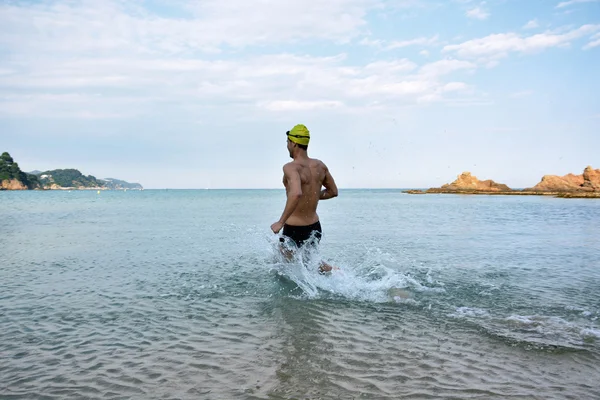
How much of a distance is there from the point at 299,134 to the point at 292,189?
39.2 inches

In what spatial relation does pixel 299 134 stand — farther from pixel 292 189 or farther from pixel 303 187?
pixel 292 189

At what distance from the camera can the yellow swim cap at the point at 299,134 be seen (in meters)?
7.41

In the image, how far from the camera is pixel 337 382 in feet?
13.4

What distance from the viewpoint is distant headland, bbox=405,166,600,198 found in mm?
92625

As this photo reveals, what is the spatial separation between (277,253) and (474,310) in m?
3.49

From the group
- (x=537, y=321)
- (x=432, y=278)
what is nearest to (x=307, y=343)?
(x=537, y=321)

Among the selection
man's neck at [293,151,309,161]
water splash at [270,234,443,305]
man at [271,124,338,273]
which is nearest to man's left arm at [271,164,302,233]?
man at [271,124,338,273]

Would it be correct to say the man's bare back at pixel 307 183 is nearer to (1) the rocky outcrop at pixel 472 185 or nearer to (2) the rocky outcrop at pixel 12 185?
(1) the rocky outcrop at pixel 472 185

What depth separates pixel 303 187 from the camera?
7.57m

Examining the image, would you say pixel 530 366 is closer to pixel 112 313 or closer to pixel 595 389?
pixel 595 389

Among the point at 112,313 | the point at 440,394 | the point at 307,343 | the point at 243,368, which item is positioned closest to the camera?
the point at 440,394

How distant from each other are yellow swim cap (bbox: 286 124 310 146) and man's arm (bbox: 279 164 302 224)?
0.43 m

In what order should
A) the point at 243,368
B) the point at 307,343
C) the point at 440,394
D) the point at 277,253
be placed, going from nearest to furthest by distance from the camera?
the point at 440,394 → the point at 243,368 → the point at 307,343 → the point at 277,253

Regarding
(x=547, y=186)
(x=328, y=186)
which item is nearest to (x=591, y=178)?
(x=547, y=186)
